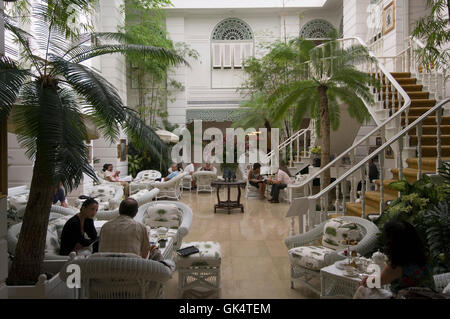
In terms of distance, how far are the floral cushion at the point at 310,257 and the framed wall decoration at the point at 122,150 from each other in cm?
971

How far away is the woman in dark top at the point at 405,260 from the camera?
229 cm

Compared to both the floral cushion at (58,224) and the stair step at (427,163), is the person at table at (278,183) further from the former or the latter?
the floral cushion at (58,224)

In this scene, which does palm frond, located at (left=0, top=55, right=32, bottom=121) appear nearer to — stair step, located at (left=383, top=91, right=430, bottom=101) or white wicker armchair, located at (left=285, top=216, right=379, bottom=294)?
white wicker armchair, located at (left=285, top=216, right=379, bottom=294)

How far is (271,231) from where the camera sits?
22.7 ft

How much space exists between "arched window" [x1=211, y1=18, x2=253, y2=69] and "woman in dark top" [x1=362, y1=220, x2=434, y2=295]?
14.4 m

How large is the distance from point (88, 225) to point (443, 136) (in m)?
5.50

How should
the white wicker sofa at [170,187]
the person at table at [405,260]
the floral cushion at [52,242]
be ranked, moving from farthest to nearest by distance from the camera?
the white wicker sofa at [170,187] → the floral cushion at [52,242] → the person at table at [405,260]

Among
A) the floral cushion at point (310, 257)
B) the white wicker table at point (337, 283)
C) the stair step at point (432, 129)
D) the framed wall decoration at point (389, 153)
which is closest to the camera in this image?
the white wicker table at point (337, 283)

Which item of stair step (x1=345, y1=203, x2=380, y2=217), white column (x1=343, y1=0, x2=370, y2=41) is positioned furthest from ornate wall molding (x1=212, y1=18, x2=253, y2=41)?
stair step (x1=345, y1=203, x2=380, y2=217)

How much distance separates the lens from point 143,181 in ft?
38.8

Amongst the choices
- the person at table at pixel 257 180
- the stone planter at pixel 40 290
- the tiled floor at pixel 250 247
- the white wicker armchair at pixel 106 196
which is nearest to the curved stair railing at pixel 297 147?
the person at table at pixel 257 180

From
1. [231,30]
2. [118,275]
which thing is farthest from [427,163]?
[231,30]
